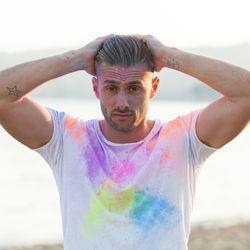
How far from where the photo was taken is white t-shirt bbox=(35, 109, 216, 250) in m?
3.46

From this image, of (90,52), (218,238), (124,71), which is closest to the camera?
(124,71)

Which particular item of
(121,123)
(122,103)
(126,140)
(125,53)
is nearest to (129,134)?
(126,140)

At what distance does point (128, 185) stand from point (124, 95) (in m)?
0.55

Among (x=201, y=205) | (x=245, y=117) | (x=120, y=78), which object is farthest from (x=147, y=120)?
(x=201, y=205)

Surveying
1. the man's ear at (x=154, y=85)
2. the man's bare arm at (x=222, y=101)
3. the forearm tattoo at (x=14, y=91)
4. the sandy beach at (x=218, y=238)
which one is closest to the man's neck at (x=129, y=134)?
the man's ear at (x=154, y=85)

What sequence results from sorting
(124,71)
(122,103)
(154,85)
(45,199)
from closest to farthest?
(122,103) → (124,71) → (154,85) → (45,199)

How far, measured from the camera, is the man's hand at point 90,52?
145 inches

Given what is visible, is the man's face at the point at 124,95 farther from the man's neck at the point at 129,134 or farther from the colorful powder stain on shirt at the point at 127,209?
the colorful powder stain on shirt at the point at 127,209

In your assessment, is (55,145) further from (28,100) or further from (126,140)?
(126,140)

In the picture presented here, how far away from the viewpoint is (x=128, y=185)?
3.56 metres

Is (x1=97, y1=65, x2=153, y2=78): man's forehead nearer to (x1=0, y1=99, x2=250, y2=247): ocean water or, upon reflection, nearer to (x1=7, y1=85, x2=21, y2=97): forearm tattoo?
(x1=7, y1=85, x2=21, y2=97): forearm tattoo

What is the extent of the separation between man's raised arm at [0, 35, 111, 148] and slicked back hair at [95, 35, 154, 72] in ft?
0.70

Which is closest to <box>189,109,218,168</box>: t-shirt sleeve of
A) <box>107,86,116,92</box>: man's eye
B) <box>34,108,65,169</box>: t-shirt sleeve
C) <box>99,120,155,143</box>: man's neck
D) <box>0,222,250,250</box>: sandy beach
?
<box>99,120,155,143</box>: man's neck

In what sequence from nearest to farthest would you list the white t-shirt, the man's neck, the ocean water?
the white t-shirt → the man's neck → the ocean water
